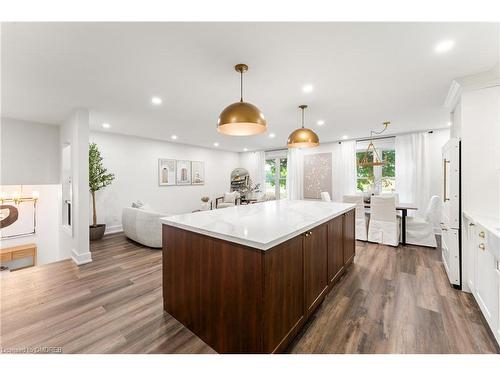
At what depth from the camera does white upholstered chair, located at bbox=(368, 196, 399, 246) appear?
12.7 feet

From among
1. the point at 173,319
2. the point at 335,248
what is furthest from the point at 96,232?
the point at 335,248

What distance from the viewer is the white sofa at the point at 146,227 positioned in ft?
12.6

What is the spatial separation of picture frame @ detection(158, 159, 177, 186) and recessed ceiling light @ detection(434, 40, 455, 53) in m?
5.99

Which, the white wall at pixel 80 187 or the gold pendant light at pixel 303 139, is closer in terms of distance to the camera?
the gold pendant light at pixel 303 139

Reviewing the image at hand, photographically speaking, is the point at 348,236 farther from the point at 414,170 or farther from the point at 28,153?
the point at 28,153

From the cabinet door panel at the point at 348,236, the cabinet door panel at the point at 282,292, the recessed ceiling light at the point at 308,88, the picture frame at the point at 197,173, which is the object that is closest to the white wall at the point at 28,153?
the picture frame at the point at 197,173

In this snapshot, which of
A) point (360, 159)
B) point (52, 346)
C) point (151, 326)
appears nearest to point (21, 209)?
point (52, 346)

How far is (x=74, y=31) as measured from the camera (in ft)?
4.97

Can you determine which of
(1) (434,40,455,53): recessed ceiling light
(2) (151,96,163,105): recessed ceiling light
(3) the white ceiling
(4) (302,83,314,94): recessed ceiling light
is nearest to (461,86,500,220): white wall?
(3) the white ceiling

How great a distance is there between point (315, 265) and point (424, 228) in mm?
3424

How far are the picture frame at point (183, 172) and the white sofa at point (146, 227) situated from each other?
244cm

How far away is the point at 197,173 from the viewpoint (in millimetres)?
7008

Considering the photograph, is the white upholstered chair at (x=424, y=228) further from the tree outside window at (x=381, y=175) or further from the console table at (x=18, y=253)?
the console table at (x=18, y=253)
